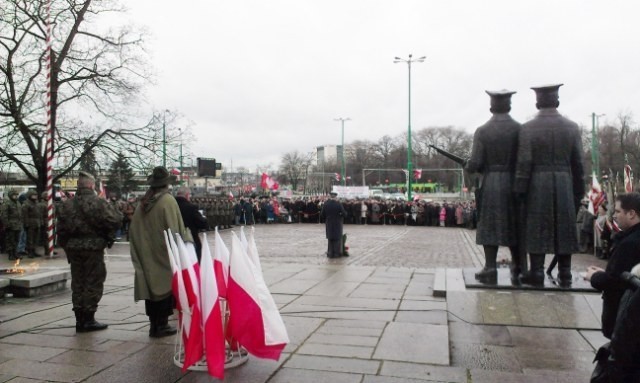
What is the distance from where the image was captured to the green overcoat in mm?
5797

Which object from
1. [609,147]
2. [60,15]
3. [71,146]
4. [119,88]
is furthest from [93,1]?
[609,147]

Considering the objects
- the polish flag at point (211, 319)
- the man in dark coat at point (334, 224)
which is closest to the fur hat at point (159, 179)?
the polish flag at point (211, 319)

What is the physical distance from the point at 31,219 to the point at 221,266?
12694mm

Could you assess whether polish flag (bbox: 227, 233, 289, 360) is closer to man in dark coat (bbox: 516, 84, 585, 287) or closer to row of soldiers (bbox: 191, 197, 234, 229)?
man in dark coat (bbox: 516, 84, 585, 287)

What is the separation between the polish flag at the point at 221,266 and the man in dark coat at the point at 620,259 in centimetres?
284

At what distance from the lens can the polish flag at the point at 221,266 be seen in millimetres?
4750

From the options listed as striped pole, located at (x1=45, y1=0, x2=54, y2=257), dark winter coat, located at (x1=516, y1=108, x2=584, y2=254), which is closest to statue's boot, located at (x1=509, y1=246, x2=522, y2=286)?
dark winter coat, located at (x1=516, y1=108, x2=584, y2=254)

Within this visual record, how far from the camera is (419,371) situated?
15.2 feet

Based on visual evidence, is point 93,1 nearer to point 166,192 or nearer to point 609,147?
point 166,192

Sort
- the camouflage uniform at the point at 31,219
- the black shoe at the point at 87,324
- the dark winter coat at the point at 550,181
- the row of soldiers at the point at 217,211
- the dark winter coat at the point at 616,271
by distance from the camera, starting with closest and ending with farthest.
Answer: the dark winter coat at the point at 616,271 → the black shoe at the point at 87,324 → the dark winter coat at the point at 550,181 → the camouflage uniform at the point at 31,219 → the row of soldiers at the point at 217,211

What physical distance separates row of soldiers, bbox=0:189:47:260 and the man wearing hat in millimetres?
10371

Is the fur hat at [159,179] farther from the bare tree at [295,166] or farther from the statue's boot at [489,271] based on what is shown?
the bare tree at [295,166]

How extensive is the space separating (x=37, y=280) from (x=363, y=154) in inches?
3855

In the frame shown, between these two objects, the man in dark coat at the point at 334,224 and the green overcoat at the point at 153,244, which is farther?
the man in dark coat at the point at 334,224
